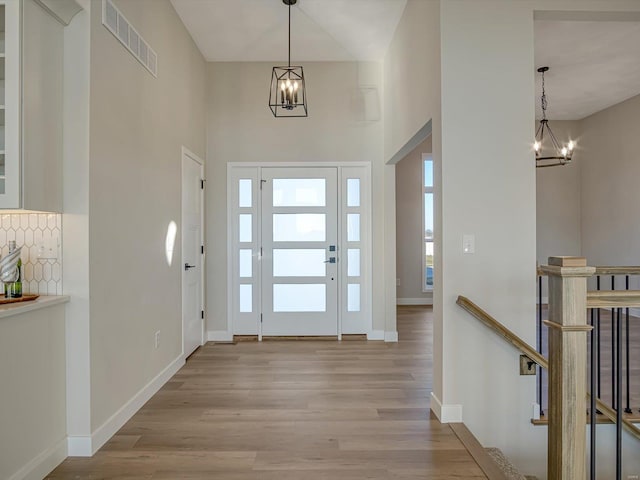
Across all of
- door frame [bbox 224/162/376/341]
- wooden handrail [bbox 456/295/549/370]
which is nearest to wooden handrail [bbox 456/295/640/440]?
wooden handrail [bbox 456/295/549/370]

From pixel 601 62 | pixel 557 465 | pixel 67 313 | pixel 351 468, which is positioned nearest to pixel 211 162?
pixel 67 313

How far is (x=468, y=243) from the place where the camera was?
2.76 m

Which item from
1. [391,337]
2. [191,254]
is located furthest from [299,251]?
[391,337]

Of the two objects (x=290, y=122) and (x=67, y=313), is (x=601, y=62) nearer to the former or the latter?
(x=290, y=122)

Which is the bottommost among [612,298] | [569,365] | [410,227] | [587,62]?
[569,365]

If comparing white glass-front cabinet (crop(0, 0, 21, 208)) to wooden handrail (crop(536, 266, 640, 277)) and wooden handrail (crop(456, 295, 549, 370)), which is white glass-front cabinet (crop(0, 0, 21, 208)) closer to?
wooden handrail (crop(456, 295, 549, 370))

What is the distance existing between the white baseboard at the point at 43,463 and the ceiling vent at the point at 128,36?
8.25 feet

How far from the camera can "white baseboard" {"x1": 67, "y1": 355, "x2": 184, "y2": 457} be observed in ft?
7.73

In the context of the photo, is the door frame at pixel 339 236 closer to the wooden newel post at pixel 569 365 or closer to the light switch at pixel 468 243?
the light switch at pixel 468 243

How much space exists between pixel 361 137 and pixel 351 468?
3749 mm

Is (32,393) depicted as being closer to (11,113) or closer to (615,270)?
(11,113)

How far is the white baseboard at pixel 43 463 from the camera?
202cm

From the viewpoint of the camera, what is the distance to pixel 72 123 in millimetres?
2361

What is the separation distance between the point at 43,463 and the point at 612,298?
9.24ft
